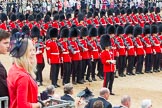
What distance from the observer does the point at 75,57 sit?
1152 cm

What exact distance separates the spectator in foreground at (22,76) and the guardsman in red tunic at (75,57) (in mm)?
7957

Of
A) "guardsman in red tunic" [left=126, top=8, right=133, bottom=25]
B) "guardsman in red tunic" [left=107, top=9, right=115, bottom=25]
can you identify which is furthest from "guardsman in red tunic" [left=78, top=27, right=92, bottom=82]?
"guardsman in red tunic" [left=126, top=8, right=133, bottom=25]

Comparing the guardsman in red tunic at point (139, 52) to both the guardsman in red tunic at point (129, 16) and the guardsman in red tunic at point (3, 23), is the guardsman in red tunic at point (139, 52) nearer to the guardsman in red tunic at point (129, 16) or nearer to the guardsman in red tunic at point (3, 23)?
the guardsman in red tunic at point (3, 23)

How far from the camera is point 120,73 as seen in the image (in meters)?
12.9

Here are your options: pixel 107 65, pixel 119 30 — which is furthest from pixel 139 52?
pixel 107 65

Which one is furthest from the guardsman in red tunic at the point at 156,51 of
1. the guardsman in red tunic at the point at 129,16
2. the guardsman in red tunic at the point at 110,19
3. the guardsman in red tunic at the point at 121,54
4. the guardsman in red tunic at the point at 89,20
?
the guardsman in red tunic at the point at 129,16

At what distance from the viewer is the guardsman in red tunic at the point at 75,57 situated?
11500 mm

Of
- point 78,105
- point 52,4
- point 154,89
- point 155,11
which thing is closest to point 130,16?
point 155,11

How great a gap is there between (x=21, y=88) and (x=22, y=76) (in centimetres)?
9

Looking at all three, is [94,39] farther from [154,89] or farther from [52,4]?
[52,4]

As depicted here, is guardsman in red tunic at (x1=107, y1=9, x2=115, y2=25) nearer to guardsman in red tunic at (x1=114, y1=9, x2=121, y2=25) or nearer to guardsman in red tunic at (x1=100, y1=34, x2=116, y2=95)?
guardsman in red tunic at (x1=114, y1=9, x2=121, y2=25)

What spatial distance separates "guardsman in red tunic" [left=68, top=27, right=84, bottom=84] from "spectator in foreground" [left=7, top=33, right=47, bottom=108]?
7.96m

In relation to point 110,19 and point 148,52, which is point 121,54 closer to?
point 148,52

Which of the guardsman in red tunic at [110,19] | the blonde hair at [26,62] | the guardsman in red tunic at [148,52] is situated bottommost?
the guardsman in red tunic at [148,52]
